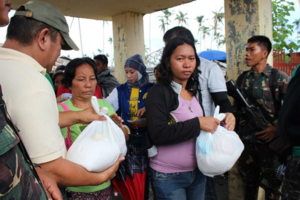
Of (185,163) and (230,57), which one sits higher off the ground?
(230,57)

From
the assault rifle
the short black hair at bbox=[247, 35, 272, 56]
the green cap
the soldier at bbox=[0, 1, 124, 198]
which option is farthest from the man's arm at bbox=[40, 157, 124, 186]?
the short black hair at bbox=[247, 35, 272, 56]

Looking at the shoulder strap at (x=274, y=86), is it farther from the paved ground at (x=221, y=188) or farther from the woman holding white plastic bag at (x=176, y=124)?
the paved ground at (x=221, y=188)

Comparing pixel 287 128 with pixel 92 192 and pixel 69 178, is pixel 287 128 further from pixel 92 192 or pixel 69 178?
pixel 92 192

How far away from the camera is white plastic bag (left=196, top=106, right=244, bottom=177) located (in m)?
1.82

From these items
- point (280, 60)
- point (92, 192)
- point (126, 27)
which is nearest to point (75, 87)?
point (92, 192)

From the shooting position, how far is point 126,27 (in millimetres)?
5293

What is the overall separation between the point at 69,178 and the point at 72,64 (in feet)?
4.47

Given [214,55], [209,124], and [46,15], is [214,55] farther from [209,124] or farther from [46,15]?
[46,15]

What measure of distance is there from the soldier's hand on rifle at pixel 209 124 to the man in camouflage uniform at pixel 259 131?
4.18 feet

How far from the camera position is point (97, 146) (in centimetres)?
157

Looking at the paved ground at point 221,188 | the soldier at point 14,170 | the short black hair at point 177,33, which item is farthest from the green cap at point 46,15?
the paved ground at point 221,188

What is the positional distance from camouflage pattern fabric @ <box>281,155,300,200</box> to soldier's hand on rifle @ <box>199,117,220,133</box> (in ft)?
1.78

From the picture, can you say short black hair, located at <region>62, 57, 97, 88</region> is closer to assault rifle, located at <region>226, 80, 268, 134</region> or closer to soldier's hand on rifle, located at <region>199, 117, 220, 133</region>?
soldier's hand on rifle, located at <region>199, 117, 220, 133</region>

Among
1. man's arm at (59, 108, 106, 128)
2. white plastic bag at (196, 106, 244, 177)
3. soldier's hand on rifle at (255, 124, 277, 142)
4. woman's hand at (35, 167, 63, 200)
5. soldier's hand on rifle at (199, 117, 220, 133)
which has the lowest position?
soldier's hand on rifle at (255, 124, 277, 142)
